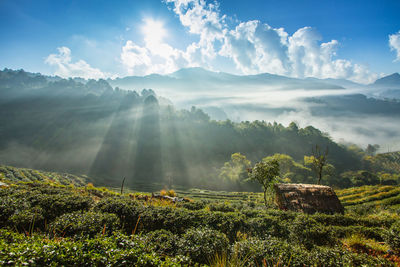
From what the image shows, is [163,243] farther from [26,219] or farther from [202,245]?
[26,219]

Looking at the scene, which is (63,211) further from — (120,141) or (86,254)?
(120,141)

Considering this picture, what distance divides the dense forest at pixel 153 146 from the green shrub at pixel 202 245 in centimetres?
6936

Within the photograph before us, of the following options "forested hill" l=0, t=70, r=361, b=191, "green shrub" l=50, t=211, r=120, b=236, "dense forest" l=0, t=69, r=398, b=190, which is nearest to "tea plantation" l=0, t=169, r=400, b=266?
"green shrub" l=50, t=211, r=120, b=236

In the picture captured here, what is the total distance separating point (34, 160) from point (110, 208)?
12999cm

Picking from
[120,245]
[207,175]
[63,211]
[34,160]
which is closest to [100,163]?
[34,160]

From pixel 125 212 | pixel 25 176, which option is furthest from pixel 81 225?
pixel 25 176

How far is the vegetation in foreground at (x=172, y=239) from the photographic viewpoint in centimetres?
470

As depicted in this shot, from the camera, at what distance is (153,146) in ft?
412

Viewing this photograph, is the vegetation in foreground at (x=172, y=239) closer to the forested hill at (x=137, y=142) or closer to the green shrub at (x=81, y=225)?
the green shrub at (x=81, y=225)

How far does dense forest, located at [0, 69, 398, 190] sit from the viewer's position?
85438 mm

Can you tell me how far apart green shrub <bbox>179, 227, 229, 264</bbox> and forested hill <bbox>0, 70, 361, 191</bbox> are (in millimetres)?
75768

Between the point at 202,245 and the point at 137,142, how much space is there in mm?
133458

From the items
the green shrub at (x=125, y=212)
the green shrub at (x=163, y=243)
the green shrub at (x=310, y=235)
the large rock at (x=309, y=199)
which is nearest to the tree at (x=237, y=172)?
the large rock at (x=309, y=199)

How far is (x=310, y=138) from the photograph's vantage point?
5886 inches
